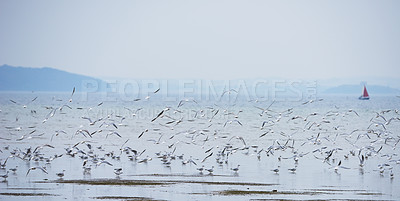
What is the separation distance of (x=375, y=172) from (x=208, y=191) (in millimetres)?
7692

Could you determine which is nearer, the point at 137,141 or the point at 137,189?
the point at 137,189

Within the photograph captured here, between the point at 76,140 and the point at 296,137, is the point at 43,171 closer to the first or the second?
the point at 76,140

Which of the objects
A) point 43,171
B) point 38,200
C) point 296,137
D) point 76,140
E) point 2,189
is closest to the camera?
point 38,200

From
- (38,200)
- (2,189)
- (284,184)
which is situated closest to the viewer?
(38,200)

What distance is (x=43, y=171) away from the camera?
70.3ft

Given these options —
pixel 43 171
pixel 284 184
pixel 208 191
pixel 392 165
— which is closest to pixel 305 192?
pixel 284 184

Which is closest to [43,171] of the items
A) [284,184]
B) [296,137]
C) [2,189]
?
[2,189]

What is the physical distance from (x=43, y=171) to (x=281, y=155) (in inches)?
442

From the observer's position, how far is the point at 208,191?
60.2 ft

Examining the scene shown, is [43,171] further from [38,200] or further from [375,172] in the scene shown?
[375,172]

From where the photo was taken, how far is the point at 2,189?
60.0 ft

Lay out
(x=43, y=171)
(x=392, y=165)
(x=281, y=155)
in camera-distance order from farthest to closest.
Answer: (x=281, y=155)
(x=392, y=165)
(x=43, y=171)

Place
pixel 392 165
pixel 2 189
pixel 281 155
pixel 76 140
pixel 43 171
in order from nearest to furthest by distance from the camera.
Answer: pixel 2 189 → pixel 43 171 → pixel 392 165 → pixel 281 155 → pixel 76 140

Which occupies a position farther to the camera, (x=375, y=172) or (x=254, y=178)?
(x=375, y=172)
